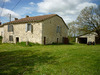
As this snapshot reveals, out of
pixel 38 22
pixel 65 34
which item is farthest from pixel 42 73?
pixel 65 34

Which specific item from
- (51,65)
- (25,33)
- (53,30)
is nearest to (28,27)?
(25,33)

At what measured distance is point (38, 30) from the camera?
16219 mm

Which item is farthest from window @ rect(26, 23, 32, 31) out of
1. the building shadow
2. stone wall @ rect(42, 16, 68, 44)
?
the building shadow

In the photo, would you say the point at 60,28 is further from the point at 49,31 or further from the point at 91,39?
the point at 91,39

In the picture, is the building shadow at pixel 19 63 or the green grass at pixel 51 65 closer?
the green grass at pixel 51 65

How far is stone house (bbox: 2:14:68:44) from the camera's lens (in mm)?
16266

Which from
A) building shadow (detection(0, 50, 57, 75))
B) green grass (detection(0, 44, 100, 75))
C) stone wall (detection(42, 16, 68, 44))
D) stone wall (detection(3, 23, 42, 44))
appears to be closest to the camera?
green grass (detection(0, 44, 100, 75))

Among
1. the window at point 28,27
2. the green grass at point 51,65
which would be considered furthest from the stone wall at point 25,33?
the green grass at point 51,65

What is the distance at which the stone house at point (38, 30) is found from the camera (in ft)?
53.4

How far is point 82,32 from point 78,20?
3.42 metres

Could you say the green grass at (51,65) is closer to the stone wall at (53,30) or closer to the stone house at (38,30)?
the stone house at (38,30)

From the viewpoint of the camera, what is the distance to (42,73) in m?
3.80

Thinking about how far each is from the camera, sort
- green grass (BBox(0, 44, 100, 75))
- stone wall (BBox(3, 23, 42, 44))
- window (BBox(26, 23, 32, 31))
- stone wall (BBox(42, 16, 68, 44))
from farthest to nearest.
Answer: window (BBox(26, 23, 32, 31))
stone wall (BBox(42, 16, 68, 44))
stone wall (BBox(3, 23, 42, 44))
green grass (BBox(0, 44, 100, 75))

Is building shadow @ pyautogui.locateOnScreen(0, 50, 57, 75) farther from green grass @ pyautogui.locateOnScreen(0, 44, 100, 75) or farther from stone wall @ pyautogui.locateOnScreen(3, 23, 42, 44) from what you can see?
stone wall @ pyautogui.locateOnScreen(3, 23, 42, 44)
